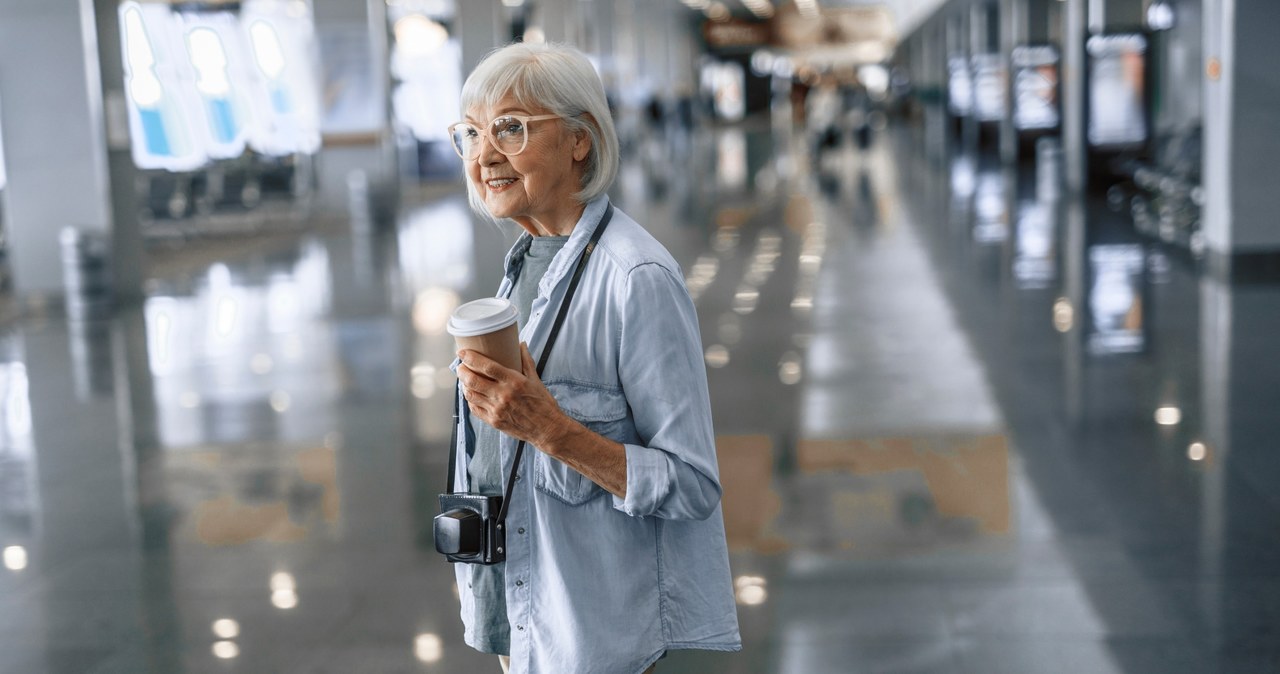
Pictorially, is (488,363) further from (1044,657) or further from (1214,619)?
(1214,619)

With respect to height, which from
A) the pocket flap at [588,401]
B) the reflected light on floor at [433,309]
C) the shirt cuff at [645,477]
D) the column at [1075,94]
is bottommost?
the reflected light on floor at [433,309]

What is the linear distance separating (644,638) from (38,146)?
11524mm

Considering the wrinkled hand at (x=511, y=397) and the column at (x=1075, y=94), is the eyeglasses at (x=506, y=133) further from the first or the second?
the column at (x=1075, y=94)

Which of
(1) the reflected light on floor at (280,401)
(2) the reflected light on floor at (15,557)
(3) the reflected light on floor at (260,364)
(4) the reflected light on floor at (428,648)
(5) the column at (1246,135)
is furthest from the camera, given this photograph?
(5) the column at (1246,135)

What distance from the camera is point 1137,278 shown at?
1073cm

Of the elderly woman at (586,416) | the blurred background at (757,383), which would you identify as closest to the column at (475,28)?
the blurred background at (757,383)

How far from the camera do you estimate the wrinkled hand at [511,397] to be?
173cm

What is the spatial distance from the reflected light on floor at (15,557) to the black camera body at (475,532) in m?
3.48

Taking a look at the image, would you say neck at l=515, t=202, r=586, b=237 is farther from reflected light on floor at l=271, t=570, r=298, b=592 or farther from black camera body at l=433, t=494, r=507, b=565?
reflected light on floor at l=271, t=570, r=298, b=592

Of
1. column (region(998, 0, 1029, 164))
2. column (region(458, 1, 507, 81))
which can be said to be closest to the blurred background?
column (region(998, 0, 1029, 164))

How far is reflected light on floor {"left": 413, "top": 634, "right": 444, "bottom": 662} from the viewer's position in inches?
148

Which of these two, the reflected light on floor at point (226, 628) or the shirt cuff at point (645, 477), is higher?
the shirt cuff at point (645, 477)

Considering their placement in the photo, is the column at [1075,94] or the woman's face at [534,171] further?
the column at [1075,94]

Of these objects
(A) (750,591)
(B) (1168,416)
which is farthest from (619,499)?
(B) (1168,416)
